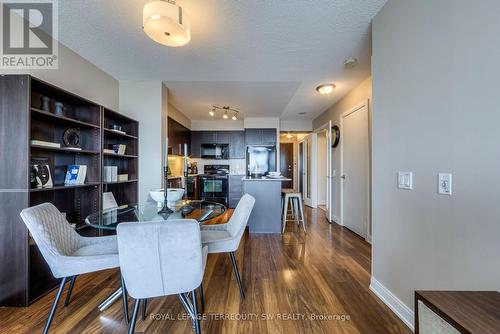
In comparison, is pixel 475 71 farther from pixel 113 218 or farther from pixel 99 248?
pixel 99 248

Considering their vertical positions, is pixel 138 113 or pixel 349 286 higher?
pixel 138 113

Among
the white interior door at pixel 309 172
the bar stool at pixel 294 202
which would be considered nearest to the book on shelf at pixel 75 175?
the bar stool at pixel 294 202

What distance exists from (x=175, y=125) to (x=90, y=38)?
2.52m

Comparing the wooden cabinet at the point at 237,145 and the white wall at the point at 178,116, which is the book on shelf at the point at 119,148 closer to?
the white wall at the point at 178,116

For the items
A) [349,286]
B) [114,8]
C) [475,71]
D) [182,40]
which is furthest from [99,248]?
[475,71]

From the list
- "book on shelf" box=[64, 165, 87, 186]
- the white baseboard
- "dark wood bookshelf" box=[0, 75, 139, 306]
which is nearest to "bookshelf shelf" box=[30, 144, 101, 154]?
"dark wood bookshelf" box=[0, 75, 139, 306]

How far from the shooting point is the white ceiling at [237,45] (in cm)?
182

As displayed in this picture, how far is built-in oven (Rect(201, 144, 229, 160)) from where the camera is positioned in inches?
239

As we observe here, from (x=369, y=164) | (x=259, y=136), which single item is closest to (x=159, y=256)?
(x=369, y=164)

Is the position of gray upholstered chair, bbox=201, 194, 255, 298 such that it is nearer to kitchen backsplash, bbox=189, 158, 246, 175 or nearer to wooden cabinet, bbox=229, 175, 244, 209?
wooden cabinet, bbox=229, 175, 244, 209

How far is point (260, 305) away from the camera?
5.65 feet

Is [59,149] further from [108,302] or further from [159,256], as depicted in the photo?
[159,256]

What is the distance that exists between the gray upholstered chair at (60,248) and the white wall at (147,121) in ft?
5.29

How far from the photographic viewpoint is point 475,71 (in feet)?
3.54
